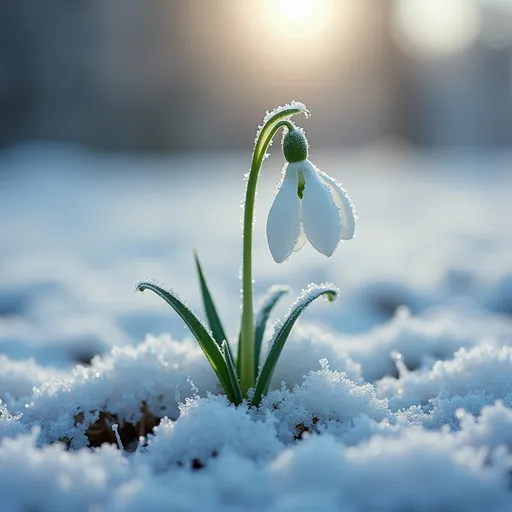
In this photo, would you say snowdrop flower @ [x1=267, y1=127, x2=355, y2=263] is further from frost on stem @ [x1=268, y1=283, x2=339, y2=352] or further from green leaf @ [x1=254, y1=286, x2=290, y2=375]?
green leaf @ [x1=254, y1=286, x2=290, y2=375]

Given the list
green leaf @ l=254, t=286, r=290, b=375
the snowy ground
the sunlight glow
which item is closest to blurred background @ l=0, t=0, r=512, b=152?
the sunlight glow

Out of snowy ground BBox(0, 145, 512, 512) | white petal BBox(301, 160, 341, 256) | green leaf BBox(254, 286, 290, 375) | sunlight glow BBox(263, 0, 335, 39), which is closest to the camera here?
snowy ground BBox(0, 145, 512, 512)

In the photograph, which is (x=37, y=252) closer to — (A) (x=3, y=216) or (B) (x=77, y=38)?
(A) (x=3, y=216)

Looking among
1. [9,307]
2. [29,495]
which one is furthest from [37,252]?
[29,495]

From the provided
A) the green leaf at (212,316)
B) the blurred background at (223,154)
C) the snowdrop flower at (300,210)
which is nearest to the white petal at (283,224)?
the snowdrop flower at (300,210)

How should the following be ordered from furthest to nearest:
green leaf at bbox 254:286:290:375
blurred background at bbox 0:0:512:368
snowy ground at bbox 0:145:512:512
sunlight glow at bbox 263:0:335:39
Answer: sunlight glow at bbox 263:0:335:39
blurred background at bbox 0:0:512:368
green leaf at bbox 254:286:290:375
snowy ground at bbox 0:145:512:512
